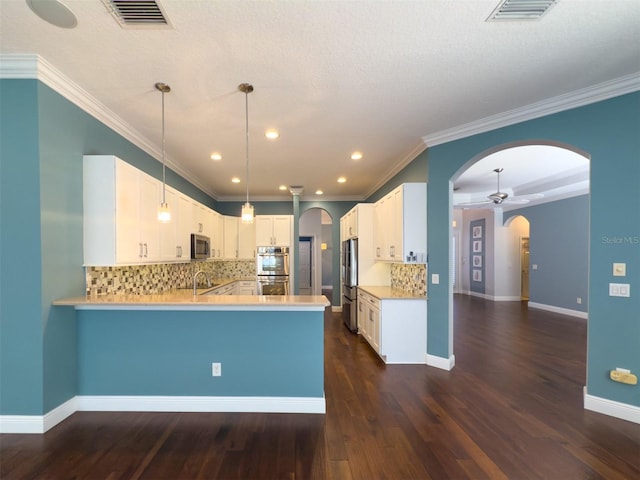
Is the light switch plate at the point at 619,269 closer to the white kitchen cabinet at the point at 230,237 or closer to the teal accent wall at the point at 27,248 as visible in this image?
the teal accent wall at the point at 27,248

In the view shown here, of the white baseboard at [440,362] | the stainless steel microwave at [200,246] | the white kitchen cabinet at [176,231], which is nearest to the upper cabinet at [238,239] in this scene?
the stainless steel microwave at [200,246]

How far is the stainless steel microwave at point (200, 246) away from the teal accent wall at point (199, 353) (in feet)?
6.33

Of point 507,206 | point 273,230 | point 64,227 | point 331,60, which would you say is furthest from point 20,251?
point 507,206

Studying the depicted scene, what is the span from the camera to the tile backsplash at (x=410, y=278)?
3916 mm

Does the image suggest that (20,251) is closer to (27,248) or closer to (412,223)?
(27,248)

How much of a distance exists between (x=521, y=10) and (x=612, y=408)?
11.1ft

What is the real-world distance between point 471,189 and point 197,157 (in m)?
6.44

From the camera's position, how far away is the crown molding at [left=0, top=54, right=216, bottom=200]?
2234 millimetres

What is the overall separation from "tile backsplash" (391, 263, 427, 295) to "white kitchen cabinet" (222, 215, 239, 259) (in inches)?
144

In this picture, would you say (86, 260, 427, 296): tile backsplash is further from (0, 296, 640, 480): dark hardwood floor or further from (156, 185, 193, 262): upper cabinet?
(0, 296, 640, 480): dark hardwood floor

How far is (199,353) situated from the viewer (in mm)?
2693

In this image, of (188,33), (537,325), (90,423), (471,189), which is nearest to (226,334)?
(90,423)

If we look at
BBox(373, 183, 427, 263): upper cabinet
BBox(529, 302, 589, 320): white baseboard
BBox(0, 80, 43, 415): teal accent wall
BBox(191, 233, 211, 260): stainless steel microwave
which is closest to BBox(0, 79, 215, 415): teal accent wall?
BBox(0, 80, 43, 415): teal accent wall

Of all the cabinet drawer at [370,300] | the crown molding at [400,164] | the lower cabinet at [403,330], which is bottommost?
the lower cabinet at [403,330]
